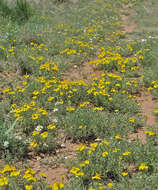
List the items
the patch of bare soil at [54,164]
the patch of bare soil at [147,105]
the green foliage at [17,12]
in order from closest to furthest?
the patch of bare soil at [54,164] < the patch of bare soil at [147,105] < the green foliage at [17,12]

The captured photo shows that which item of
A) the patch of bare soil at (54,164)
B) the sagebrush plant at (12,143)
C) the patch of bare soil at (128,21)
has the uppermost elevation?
the patch of bare soil at (128,21)

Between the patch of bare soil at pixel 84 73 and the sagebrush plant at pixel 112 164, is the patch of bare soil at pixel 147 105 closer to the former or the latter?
the sagebrush plant at pixel 112 164

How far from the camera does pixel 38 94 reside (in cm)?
580

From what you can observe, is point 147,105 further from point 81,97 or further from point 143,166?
point 143,166

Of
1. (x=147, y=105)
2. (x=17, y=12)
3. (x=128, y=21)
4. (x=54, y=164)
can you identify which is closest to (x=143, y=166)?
(x=54, y=164)

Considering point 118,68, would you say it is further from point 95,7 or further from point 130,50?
point 95,7

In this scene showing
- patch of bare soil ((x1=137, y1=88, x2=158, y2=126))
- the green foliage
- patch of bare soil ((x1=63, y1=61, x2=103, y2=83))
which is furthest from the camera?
the green foliage

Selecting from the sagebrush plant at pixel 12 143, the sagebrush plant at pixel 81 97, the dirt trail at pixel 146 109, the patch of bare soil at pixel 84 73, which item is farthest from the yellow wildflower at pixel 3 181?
the patch of bare soil at pixel 84 73

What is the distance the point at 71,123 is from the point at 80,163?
41.5 inches

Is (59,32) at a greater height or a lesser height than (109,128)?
greater

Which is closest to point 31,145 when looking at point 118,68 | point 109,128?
point 109,128

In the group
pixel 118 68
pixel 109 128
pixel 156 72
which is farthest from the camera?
pixel 118 68

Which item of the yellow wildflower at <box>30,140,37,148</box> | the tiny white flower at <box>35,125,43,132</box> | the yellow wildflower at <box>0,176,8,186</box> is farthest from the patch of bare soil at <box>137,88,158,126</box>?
the yellow wildflower at <box>0,176,8,186</box>

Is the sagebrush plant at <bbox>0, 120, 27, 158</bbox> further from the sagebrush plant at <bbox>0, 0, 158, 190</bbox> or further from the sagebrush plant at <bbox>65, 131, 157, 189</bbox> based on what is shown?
the sagebrush plant at <bbox>65, 131, 157, 189</bbox>
